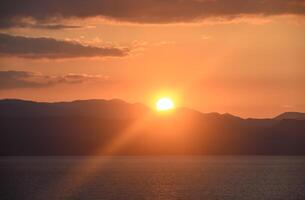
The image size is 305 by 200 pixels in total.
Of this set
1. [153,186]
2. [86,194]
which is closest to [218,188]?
[153,186]

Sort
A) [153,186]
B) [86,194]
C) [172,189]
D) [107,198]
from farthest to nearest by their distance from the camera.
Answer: [153,186] → [172,189] → [86,194] → [107,198]

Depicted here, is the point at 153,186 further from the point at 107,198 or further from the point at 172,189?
the point at 107,198

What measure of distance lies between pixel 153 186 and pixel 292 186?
22.2 m

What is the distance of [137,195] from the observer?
91375 millimetres

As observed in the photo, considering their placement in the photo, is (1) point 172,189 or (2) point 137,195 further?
(1) point 172,189

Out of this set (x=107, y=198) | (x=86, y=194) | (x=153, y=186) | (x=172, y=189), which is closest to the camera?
(x=107, y=198)

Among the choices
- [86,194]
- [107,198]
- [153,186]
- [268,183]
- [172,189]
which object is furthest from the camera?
[268,183]

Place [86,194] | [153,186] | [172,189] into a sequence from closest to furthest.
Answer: [86,194]
[172,189]
[153,186]

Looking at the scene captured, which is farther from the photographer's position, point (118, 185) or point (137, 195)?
point (118, 185)

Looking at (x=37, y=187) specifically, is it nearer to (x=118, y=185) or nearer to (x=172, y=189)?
(x=118, y=185)

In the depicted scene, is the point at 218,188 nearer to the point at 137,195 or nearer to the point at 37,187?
the point at 137,195

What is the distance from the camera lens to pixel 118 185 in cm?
11144

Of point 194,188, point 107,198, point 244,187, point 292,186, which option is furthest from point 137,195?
point 292,186

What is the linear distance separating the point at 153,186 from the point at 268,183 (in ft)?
69.7
